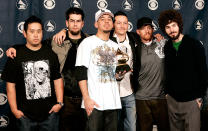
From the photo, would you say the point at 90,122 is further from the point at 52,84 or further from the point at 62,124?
the point at 62,124

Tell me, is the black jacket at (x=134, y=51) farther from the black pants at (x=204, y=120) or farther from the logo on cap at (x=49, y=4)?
the black pants at (x=204, y=120)

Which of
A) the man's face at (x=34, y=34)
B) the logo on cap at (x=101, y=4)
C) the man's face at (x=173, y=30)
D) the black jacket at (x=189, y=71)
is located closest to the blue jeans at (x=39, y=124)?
the man's face at (x=34, y=34)

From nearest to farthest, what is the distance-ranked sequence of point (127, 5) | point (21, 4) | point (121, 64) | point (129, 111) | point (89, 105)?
point (89, 105) < point (121, 64) < point (129, 111) < point (21, 4) < point (127, 5)

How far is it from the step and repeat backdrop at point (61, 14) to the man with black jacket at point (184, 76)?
1.15m

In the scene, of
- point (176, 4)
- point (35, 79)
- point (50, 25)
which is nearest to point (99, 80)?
point (35, 79)

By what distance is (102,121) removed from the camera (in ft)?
7.33

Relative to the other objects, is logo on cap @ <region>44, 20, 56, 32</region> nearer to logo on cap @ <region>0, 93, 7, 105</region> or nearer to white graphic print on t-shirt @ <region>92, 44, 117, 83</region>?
logo on cap @ <region>0, 93, 7, 105</region>

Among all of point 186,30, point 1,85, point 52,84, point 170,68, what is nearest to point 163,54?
point 170,68

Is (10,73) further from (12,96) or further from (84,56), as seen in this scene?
(84,56)

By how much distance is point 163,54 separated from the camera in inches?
111

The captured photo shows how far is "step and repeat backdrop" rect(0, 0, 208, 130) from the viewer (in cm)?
341

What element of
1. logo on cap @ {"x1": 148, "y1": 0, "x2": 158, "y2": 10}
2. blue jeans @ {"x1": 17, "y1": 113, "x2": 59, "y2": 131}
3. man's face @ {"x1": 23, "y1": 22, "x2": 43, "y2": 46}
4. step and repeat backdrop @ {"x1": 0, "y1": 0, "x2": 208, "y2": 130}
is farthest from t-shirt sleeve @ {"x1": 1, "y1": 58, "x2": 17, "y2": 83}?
logo on cap @ {"x1": 148, "y1": 0, "x2": 158, "y2": 10}

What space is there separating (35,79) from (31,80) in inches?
1.5

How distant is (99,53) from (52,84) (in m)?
0.61
